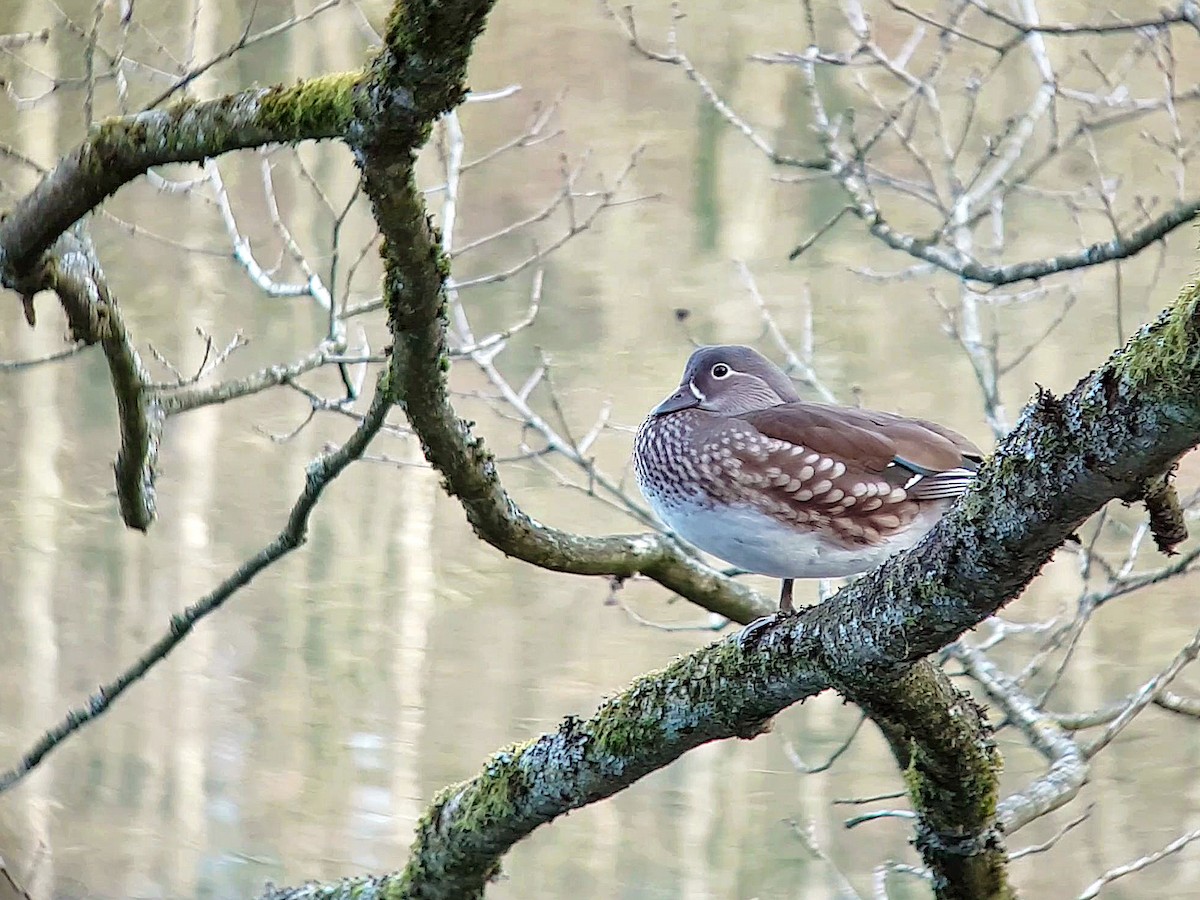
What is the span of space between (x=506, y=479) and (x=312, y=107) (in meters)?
2.58

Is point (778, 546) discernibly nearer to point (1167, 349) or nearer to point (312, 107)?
point (312, 107)

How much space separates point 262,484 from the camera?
3.79m

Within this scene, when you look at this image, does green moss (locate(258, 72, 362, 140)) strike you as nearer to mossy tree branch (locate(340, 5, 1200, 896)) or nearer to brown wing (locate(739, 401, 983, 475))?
mossy tree branch (locate(340, 5, 1200, 896))

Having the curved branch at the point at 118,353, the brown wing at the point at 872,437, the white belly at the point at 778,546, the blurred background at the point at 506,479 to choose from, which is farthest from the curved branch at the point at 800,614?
the blurred background at the point at 506,479

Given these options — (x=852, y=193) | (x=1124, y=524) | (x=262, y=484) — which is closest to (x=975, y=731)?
(x=852, y=193)

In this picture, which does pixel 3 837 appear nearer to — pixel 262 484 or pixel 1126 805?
pixel 262 484

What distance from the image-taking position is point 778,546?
1488 mm

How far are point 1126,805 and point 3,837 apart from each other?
10.7ft

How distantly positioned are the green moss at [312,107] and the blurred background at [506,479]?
6.75 ft

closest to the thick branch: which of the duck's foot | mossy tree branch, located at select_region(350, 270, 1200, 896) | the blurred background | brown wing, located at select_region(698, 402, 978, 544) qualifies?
mossy tree branch, located at select_region(350, 270, 1200, 896)

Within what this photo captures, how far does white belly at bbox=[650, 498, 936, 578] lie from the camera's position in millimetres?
1486

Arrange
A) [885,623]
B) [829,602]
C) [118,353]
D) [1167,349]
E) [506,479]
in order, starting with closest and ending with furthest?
[1167,349] → [885,623] → [829,602] → [118,353] → [506,479]

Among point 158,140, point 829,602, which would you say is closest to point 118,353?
point 158,140

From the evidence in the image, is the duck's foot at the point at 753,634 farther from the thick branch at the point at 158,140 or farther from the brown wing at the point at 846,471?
the thick branch at the point at 158,140
